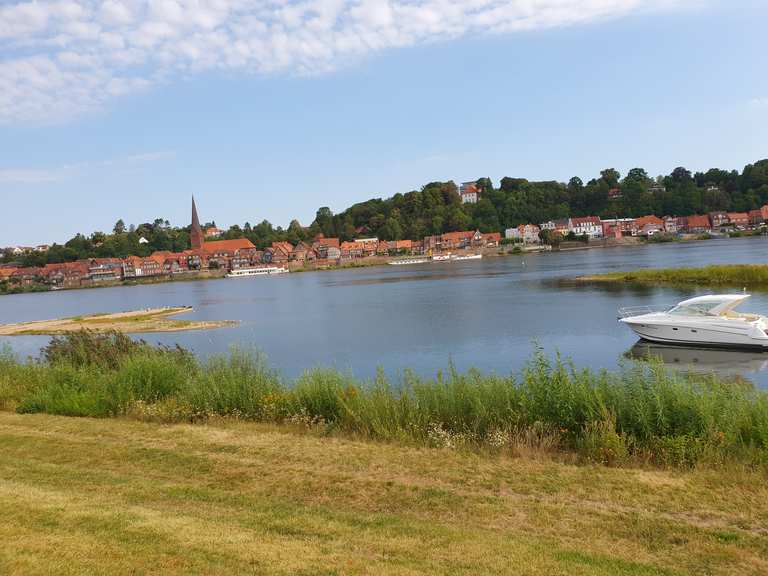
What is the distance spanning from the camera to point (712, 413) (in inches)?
413

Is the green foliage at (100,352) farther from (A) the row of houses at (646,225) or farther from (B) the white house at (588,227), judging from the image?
(B) the white house at (588,227)

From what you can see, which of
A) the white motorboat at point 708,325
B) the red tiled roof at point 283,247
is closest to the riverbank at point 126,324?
the white motorboat at point 708,325

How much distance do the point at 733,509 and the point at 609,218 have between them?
20052 cm

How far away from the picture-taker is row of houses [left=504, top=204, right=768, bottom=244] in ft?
579

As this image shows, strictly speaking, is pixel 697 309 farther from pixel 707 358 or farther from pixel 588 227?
pixel 588 227

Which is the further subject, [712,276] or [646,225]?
[646,225]

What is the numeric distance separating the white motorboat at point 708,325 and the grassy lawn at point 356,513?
813 inches

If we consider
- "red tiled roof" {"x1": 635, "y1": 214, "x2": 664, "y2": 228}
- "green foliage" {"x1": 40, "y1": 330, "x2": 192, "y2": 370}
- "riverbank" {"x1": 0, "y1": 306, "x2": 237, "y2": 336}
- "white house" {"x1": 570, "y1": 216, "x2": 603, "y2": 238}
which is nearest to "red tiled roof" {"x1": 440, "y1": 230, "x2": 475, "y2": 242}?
"white house" {"x1": 570, "y1": 216, "x2": 603, "y2": 238}

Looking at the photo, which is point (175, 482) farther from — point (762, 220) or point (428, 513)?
point (762, 220)

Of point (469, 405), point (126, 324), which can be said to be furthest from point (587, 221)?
point (469, 405)

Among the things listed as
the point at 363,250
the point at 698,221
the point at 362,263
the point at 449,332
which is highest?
the point at 363,250

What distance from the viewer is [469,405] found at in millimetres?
12266

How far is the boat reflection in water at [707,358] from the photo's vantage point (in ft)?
79.6

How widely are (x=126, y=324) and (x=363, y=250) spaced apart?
136 metres
